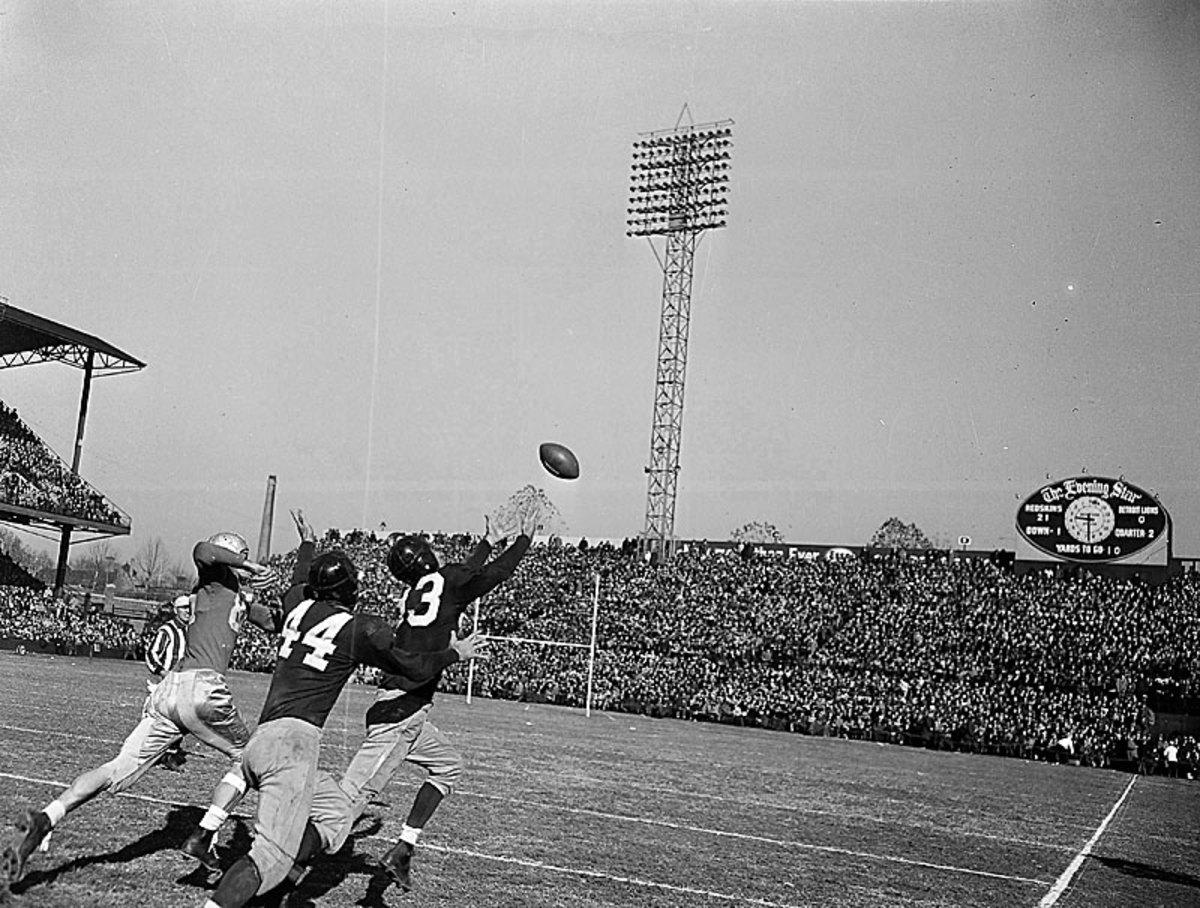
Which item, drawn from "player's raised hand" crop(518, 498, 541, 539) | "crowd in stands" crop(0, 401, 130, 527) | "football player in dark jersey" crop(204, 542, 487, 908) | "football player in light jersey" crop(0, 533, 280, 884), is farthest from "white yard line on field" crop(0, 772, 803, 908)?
"crowd in stands" crop(0, 401, 130, 527)

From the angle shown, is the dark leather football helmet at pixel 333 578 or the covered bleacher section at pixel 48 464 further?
the covered bleacher section at pixel 48 464

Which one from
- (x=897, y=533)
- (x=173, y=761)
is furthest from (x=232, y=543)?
(x=897, y=533)

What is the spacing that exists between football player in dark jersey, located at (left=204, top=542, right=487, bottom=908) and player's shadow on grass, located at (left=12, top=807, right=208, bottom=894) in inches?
57.1

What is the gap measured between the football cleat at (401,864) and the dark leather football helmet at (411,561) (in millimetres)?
1734

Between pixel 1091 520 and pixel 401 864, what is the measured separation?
3393 cm

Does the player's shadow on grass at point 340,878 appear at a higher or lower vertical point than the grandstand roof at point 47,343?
lower

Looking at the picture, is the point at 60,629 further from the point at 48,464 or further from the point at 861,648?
the point at 861,648

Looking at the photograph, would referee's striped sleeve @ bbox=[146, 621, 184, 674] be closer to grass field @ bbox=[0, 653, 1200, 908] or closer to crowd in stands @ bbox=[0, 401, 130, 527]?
grass field @ bbox=[0, 653, 1200, 908]

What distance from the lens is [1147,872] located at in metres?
10.6

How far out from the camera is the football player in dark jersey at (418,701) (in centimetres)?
735

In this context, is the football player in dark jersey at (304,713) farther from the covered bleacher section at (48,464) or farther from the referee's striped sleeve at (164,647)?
A: the covered bleacher section at (48,464)

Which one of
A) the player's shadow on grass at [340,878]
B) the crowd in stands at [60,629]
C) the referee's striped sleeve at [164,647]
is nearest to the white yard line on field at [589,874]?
the player's shadow on grass at [340,878]

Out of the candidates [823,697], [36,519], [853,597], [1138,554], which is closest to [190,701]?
[823,697]

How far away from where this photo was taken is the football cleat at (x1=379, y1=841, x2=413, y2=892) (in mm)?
7008
